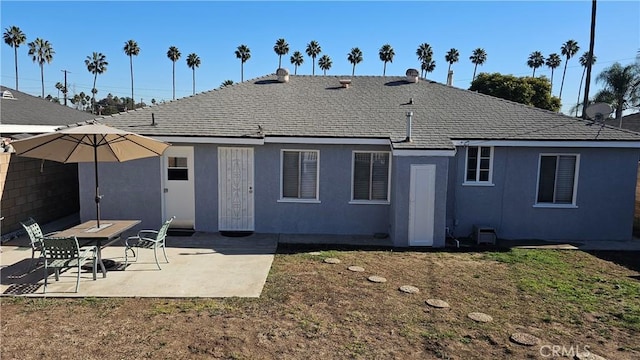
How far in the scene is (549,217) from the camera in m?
12.3

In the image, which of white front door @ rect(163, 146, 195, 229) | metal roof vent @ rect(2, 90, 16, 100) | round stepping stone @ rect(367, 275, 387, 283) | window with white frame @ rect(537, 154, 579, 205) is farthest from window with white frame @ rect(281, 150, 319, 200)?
metal roof vent @ rect(2, 90, 16, 100)

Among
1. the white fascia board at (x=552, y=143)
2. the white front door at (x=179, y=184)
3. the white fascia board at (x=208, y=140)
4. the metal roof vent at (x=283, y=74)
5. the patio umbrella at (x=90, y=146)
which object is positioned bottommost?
the white front door at (x=179, y=184)

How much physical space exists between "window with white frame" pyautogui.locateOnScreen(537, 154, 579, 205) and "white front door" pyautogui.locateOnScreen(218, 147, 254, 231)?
8567 millimetres

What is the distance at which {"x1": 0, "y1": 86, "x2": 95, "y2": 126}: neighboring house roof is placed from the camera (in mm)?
15649

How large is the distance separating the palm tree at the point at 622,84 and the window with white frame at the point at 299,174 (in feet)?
102

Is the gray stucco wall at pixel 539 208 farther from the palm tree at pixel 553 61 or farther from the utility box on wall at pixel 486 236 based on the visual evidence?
the palm tree at pixel 553 61

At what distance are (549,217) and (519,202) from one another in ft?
3.41

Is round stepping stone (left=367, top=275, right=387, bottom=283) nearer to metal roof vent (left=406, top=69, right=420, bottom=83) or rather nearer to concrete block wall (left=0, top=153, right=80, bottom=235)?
concrete block wall (left=0, top=153, right=80, bottom=235)

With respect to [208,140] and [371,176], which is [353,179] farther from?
[208,140]

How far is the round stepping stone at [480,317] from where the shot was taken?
21.2 ft

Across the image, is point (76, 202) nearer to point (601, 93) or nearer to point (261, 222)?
point (261, 222)

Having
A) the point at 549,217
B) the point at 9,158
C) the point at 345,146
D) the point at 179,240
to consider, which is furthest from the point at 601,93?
the point at 9,158

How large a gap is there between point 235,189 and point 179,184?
1.64m

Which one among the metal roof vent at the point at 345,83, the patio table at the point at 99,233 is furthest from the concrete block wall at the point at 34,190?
the metal roof vent at the point at 345,83
